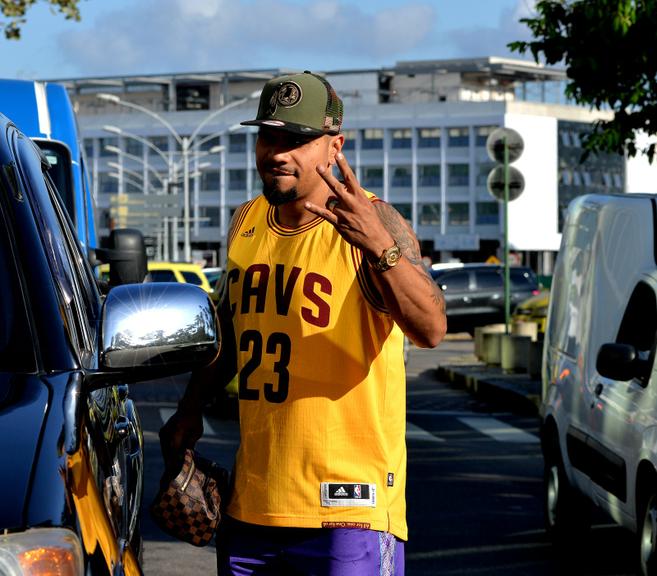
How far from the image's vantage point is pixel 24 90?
13.2 meters

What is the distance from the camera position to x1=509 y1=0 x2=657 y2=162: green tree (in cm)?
1376

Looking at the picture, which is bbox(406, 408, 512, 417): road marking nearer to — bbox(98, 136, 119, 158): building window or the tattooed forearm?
the tattooed forearm

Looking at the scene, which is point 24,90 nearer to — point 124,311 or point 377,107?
point 124,311

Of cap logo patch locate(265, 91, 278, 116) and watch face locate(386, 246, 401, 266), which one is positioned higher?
cap logo patch locate(265, 91, 278, 116)

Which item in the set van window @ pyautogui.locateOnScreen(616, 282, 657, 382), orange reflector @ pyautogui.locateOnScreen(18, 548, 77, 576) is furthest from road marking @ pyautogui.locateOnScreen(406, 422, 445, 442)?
orange reflector @ pyautogui.locateOnScreen(18, 548, 77, 576)

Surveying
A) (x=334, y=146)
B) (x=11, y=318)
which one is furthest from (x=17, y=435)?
(x=334, y=146)

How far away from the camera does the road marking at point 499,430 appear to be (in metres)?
15.1

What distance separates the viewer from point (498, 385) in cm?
1981

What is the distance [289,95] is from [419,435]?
11706mm

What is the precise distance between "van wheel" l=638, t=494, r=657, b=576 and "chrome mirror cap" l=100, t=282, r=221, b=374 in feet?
13.1

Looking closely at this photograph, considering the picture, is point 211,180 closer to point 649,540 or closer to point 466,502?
point 466,502

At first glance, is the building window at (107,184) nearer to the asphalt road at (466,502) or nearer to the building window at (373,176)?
the building window at (373,176)

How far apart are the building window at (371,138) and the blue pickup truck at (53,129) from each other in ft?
360

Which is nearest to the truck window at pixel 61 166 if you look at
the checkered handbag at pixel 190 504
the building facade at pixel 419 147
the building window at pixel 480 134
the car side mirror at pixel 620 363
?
the car side mirror at pixel 620 363
